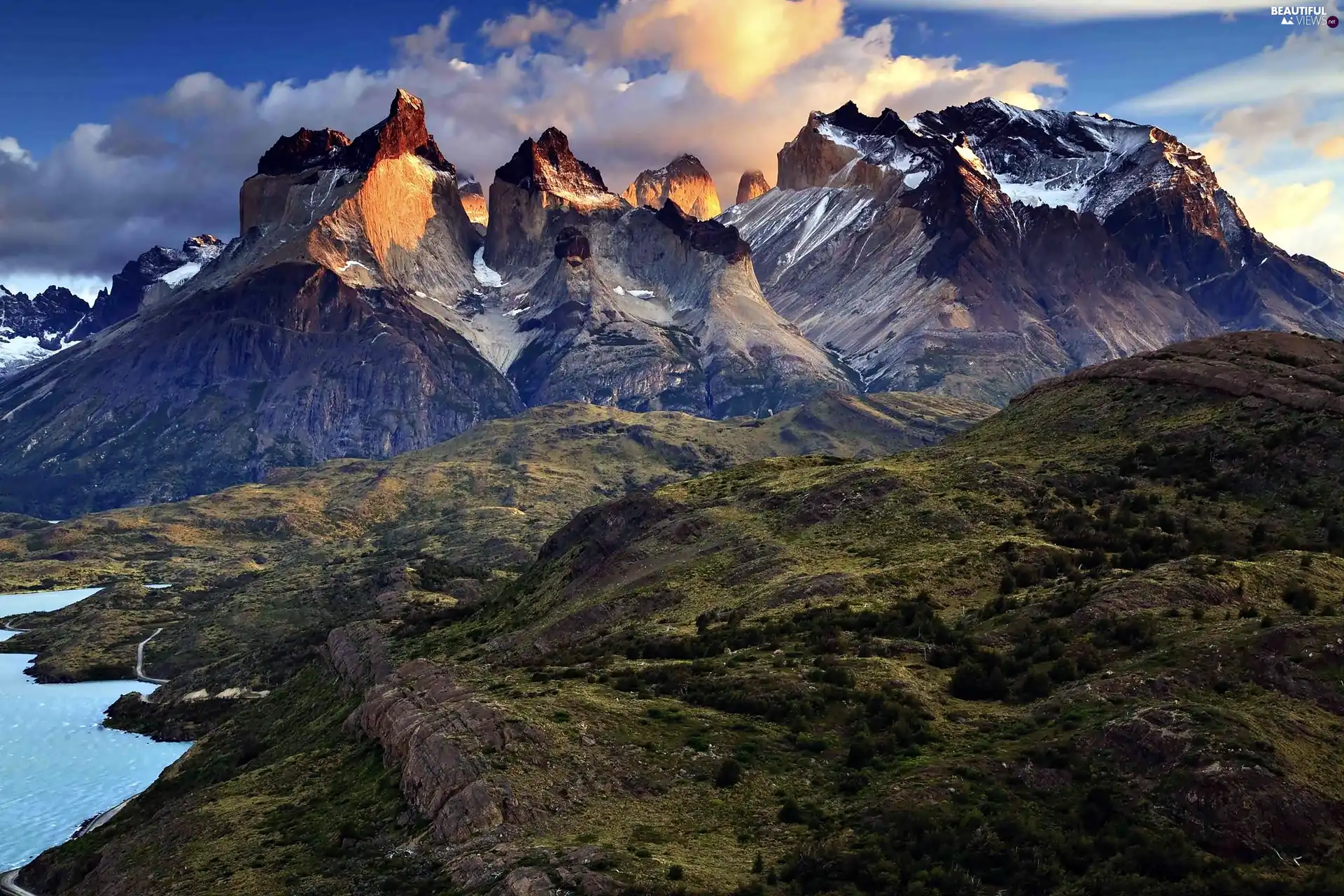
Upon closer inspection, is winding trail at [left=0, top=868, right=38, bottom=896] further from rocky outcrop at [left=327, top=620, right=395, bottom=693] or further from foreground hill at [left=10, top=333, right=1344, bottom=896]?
rocky outcrop at [left=327, top=620, right=395, bottom=693]

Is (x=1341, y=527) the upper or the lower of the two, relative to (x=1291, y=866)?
upper

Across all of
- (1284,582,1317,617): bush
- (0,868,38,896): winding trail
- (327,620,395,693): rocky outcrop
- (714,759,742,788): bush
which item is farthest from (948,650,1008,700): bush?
(0,868,38,896): winding trail

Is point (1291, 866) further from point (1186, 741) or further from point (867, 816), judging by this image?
point (867, 816)

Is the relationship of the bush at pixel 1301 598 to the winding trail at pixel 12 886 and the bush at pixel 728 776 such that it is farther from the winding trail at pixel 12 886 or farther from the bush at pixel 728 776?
the winding trail at pixel 12 886

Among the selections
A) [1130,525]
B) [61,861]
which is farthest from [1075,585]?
[61,861]

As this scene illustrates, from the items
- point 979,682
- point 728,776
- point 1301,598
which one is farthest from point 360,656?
point 1301,598

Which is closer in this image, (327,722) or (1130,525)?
(1130,525)
